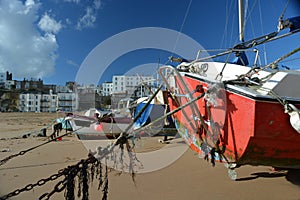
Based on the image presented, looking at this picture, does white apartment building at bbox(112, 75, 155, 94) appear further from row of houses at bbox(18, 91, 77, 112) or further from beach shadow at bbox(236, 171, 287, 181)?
row of houses at bbox(18, 91, 77, 112)

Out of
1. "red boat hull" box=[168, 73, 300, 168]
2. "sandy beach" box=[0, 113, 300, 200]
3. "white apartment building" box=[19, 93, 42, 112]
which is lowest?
"white apartment building" box=[19, 93, 42, 112]

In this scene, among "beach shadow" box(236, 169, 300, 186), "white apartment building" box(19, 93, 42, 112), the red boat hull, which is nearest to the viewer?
the red boat hull

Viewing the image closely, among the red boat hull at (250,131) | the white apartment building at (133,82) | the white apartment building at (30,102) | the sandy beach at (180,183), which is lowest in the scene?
the white apartment building at (30,102)

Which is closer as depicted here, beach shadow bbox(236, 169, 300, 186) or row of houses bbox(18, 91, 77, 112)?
beach shadow bbox(236, 169, 300, 186)

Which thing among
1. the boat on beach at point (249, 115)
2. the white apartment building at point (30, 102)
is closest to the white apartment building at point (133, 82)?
the boat on beach at point (249, 115)

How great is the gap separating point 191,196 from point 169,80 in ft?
7.22

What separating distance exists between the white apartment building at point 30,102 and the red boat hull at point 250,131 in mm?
77157

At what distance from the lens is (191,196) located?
3.67m

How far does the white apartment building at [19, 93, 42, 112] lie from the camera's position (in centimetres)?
6972

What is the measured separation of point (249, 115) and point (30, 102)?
7937 centimetres

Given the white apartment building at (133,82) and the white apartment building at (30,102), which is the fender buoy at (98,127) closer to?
the white apartment building at (133,82)

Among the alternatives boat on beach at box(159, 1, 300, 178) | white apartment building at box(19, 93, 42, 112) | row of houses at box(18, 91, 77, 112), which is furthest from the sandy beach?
white apartment building at box(19, 93, 42, 112)

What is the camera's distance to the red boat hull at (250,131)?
8.45ft

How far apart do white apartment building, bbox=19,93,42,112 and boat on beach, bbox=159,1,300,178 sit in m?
76.9
